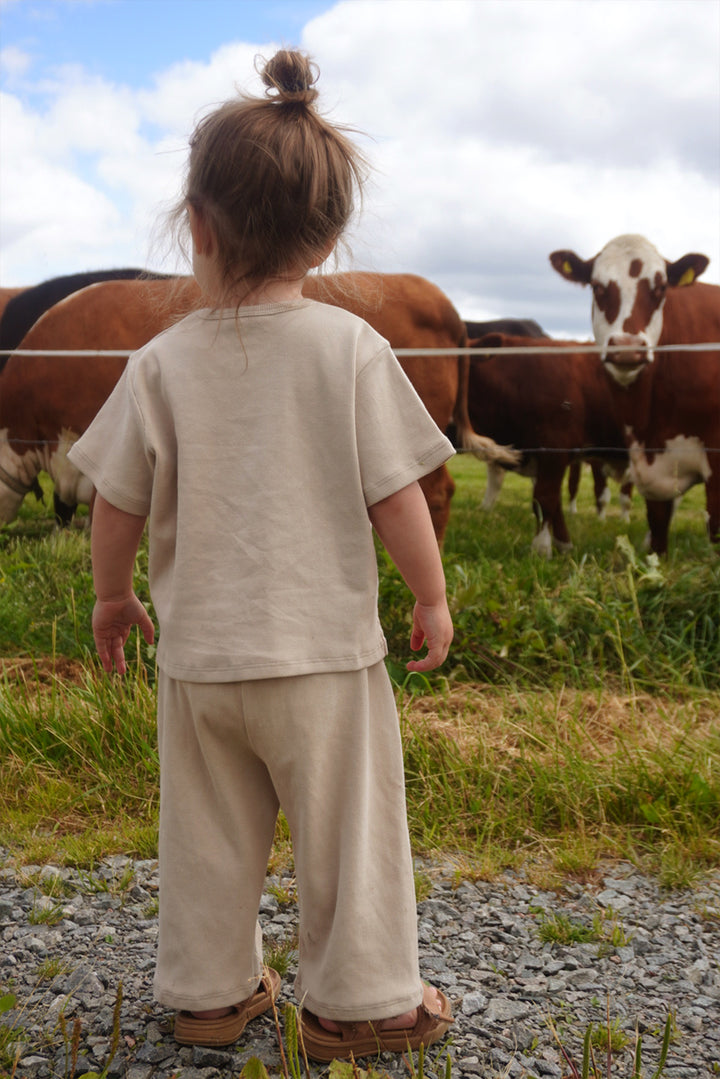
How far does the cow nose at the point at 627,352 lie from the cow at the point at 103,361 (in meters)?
0.88

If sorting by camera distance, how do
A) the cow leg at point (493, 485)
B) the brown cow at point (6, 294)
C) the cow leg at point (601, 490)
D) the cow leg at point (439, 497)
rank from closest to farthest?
the cow leg at point (439, 497) → the brown cow at point (6, 294) → the cow leg at point (493, 485) → the cow leg at point (601, 490)

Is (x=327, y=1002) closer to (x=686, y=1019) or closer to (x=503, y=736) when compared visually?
(x=686, y=1019)

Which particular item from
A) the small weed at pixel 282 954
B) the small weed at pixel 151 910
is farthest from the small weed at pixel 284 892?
the small weed at pixel 151 910

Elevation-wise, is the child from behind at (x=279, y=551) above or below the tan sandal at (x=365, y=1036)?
above

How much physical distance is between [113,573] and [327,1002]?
2.54 feet

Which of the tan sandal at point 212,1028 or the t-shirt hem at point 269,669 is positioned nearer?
the t-shirt hem at point 269,669

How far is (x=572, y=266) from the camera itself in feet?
21.1

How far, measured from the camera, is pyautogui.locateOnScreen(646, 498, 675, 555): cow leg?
20.5 ft

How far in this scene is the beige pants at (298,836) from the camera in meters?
1.56

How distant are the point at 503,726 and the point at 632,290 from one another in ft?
12.4

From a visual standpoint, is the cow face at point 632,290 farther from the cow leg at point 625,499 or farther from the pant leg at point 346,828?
the pant leg at point 346,828

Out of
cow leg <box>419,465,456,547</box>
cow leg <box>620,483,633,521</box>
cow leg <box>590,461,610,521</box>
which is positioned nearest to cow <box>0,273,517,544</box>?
cow leg <box>419,465,456,547</box>

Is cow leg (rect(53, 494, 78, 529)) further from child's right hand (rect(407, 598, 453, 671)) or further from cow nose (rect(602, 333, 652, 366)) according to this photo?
child's right hand (rect(407, 598, 453, 671))

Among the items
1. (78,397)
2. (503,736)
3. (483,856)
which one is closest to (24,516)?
(78,397)
